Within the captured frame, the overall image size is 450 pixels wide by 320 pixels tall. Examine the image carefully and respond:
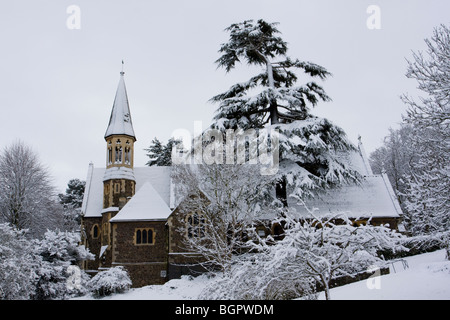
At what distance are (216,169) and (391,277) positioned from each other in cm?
970

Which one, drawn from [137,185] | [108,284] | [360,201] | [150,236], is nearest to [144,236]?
[150,236]

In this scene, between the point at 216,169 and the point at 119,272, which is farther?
the point at 119,272

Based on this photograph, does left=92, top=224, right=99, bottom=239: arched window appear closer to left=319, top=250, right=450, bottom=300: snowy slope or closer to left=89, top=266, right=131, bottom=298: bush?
left=89, top=266, right=131, bottom=298: bush

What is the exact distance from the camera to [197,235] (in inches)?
966

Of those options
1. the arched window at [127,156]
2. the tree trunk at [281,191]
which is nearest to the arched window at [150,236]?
the arched window at [127,156]

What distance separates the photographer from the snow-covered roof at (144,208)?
980 inches

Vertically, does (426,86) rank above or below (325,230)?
above

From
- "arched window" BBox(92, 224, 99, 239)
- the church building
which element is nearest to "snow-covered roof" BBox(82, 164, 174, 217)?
the church building

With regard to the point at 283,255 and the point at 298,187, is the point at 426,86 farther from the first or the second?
the point at 298,187

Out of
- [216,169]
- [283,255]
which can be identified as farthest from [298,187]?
[283,255]

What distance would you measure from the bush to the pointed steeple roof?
38.9 ft

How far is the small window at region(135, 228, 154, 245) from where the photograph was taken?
24.8 meters

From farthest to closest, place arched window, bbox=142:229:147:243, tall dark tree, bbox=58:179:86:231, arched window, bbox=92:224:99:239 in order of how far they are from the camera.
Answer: tall dark tree, bbox=58:179:86:231, arched window, bbox=92:224:99:239, arched window, bbox=142:229:147:243

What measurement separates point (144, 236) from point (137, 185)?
5952mm
